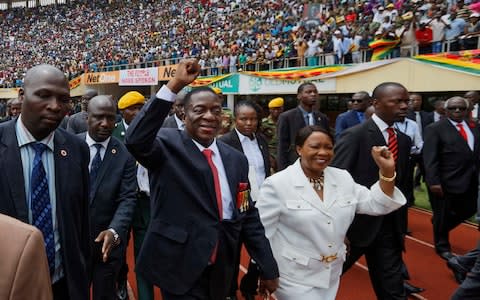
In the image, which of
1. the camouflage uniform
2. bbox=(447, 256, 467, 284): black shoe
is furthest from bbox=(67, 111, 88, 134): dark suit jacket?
bbox=(447, 256, 467, 284): black shoe

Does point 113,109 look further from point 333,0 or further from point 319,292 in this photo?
point 333,0

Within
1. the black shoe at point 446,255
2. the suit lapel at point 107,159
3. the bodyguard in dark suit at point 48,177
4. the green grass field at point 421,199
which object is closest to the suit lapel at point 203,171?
the bodyguard in dark suit at point 48,177

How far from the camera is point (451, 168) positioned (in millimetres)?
5109

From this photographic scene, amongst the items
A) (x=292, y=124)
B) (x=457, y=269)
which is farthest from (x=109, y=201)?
(x=457, y=269)

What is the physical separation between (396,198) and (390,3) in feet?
38.1

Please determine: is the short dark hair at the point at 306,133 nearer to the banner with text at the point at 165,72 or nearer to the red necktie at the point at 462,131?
the red necktie at the point at 462,131

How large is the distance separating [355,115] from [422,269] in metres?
2.40

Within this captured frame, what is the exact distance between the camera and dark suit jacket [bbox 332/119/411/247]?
11.3 feet

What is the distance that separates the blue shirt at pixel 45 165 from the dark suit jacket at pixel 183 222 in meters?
0.41

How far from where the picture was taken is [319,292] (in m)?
2.72

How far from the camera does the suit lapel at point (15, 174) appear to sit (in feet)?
6.55

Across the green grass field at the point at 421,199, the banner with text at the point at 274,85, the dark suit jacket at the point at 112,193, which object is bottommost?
the green grass field at the point at 421,199

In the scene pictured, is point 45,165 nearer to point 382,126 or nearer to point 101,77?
point 382,126

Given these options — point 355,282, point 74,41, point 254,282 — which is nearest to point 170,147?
point 254,282
